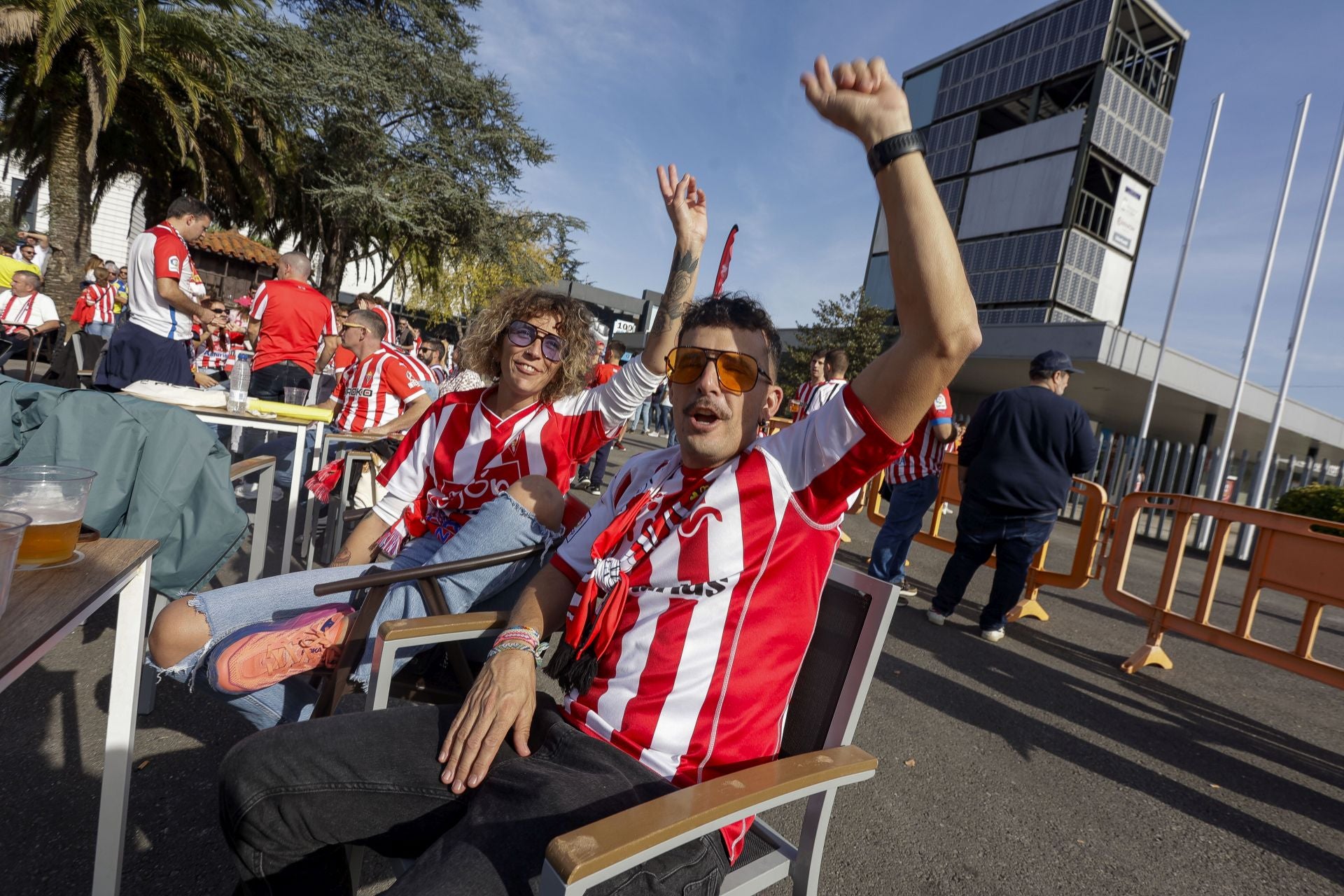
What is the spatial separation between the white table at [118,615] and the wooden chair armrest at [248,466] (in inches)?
52.1

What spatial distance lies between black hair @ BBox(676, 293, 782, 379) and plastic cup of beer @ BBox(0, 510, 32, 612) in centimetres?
131

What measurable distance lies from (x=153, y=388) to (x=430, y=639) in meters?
2.97

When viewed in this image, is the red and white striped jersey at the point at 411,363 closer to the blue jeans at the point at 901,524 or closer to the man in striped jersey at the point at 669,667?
the blue jeans at the point at 901,524

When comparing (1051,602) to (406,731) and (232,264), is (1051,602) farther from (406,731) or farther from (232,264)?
(232,264)

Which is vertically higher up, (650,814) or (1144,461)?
(1144,461)

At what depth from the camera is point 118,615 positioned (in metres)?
1.55

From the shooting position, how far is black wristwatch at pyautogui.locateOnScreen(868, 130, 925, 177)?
1.33 m

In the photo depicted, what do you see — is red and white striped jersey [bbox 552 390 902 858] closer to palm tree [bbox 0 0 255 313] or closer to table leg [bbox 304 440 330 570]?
table leg [bbox 304 440 330 570]

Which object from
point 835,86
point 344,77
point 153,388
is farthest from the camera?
point 344,77

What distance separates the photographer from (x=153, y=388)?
3652 millimetres

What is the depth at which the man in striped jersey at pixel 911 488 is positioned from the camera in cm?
534

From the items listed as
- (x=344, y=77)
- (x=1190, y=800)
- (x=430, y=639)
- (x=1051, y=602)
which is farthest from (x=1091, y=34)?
(x=430, y=639)

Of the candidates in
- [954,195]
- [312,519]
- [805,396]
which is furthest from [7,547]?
[954,195]

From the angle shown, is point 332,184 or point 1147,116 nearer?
point 332,184
